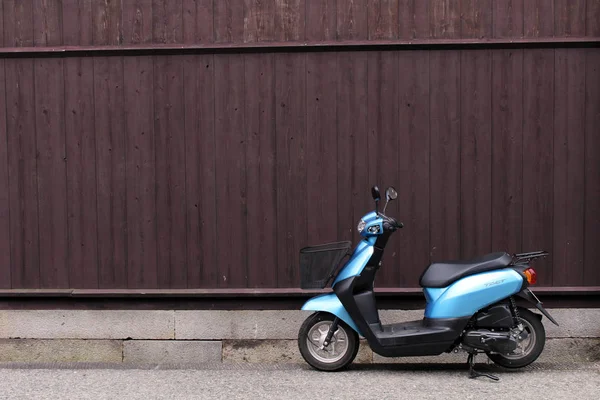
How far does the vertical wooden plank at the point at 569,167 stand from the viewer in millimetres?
7539

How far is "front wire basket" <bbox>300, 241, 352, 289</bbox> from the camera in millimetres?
6801

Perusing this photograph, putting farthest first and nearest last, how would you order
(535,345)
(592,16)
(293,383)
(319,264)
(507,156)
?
1. (507,156)
2. (592,16)
3. (319,264)
4. (535,345)
5. (293,383)

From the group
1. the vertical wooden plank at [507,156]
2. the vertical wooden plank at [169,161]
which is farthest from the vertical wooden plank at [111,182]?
the vertical wooden plank at [507,156]

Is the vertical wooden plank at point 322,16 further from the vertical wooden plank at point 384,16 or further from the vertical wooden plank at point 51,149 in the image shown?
the vertical wooden plank at point 51,149

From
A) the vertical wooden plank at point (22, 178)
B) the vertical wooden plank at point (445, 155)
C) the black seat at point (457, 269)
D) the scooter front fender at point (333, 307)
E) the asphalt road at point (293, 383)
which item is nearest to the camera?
the asphalt road at point (293, 383)

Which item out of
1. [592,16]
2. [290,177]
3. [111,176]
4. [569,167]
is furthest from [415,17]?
[111,176]

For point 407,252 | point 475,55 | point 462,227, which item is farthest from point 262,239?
point 475,55

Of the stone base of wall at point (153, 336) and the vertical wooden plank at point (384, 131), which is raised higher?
the vertical wooden plank at point (384, 131)

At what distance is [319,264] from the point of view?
682cm

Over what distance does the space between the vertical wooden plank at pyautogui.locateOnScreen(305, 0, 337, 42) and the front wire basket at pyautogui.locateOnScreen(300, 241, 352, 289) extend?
83.1 inches

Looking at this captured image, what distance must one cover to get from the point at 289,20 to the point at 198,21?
0.85 meters

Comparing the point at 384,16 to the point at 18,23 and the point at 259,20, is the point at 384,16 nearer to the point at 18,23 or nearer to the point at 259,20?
the point at 259,20

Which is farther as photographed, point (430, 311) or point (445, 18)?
point (445, 18)

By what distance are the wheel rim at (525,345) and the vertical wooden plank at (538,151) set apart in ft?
3.25
